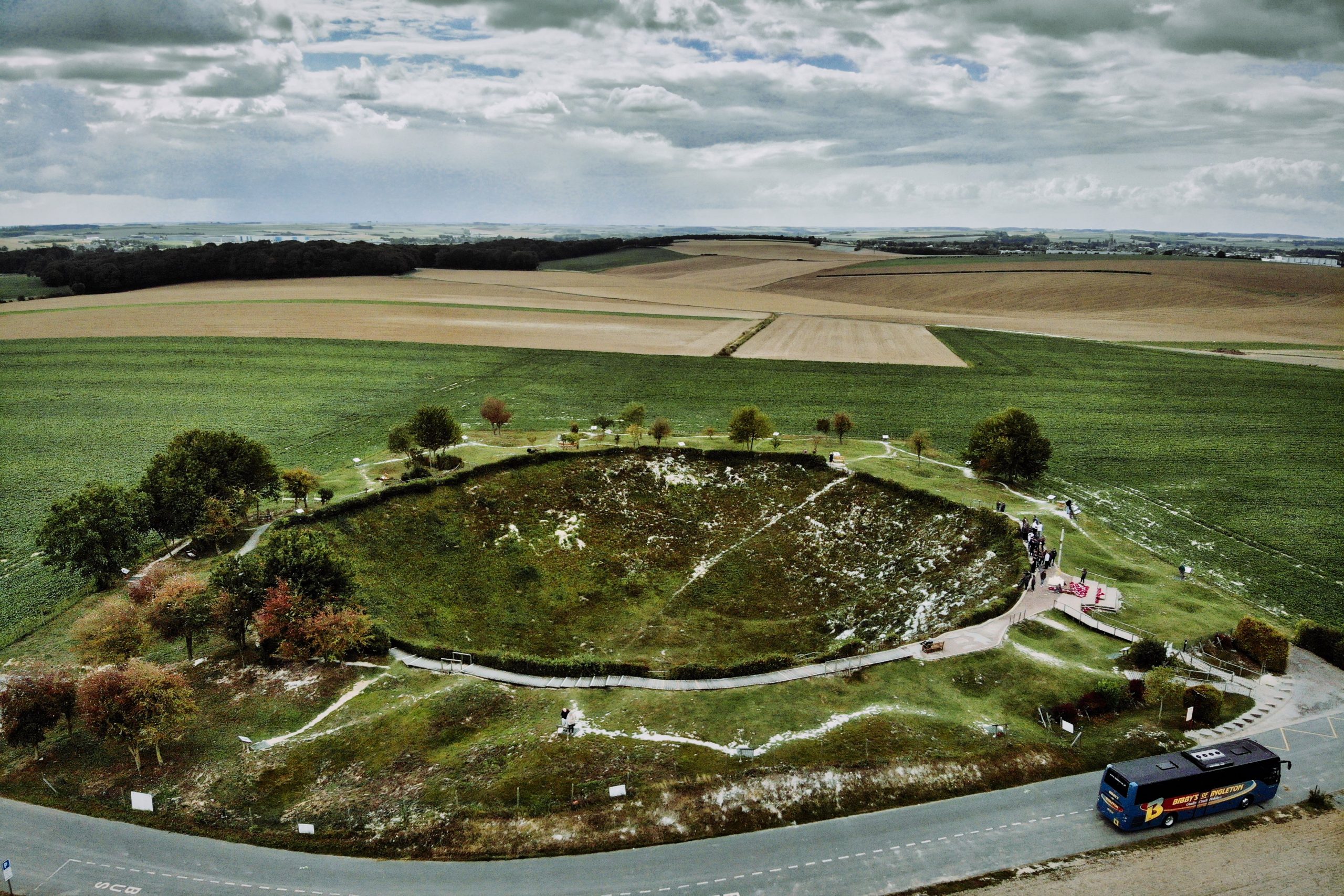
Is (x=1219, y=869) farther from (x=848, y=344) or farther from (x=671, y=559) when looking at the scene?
(x=848, y=344)

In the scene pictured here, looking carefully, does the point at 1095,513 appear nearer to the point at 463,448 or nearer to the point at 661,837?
the point at 661,837

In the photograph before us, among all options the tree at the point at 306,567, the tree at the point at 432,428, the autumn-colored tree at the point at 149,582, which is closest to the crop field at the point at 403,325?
the tree at the point at 432,428

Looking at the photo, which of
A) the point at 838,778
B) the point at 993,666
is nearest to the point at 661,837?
the point at 838,778

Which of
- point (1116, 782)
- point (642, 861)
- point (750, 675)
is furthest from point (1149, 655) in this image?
point (642, 861)

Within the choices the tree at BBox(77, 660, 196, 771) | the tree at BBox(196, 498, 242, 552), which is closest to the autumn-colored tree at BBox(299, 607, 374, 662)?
the tree at BBox(77, 660, 196, 771)

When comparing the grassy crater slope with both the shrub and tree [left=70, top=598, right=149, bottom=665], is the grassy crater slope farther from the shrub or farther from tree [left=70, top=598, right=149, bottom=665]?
tree [left=70, top=598, right=149, bottom=665]
